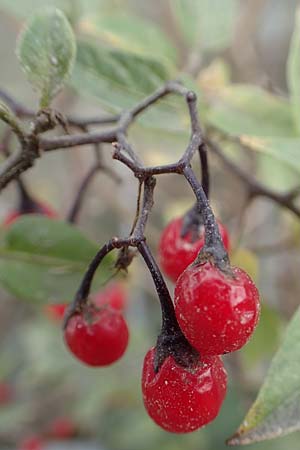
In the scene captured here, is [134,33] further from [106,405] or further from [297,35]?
[106,405]

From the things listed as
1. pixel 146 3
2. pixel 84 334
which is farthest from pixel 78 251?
pixel 146 3

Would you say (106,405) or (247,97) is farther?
(106,405)

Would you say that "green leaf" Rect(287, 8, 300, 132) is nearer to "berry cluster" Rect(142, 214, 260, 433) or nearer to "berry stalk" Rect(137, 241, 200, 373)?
"berry cluster" Rect(142, 214, 260, 433)

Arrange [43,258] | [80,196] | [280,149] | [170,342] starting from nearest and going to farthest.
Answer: [170,342] < [280,149] < [43,258] < [80,196]

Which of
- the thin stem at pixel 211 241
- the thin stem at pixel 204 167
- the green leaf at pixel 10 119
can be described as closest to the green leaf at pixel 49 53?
the green leaf at pixel 10 119

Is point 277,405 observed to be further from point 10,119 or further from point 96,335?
point 10,119

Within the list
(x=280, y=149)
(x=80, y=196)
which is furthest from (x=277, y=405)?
(x=80, y=196)
